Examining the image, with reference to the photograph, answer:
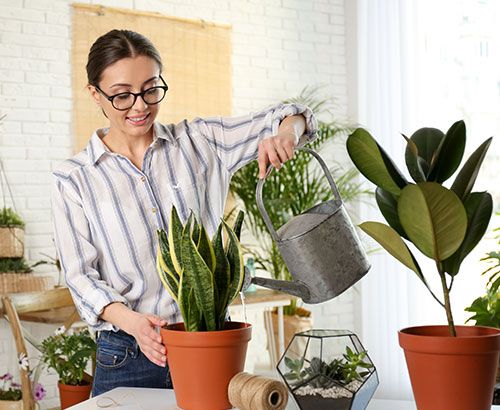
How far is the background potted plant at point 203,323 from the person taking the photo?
164 centimetres

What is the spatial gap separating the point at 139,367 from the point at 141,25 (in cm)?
389

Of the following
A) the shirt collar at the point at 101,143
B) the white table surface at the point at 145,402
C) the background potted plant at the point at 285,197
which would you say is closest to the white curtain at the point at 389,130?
the background potted plant at the point at 285,197

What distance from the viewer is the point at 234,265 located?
174 cm

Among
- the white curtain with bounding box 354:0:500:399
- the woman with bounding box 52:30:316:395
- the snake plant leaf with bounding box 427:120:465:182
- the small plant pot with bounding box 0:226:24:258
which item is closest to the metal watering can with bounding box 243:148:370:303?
the snake plant leaf with bounding box 427:120:465:182

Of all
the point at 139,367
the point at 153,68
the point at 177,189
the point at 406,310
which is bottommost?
the point at 406,310

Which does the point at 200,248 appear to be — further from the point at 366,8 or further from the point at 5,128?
the point at 366,8

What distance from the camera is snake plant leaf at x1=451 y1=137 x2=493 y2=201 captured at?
1.52 m

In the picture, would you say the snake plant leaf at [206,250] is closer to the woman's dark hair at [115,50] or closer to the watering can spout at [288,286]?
the watering can spout at [288,286]

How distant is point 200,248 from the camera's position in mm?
1711

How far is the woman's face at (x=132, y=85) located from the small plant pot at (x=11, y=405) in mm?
2519

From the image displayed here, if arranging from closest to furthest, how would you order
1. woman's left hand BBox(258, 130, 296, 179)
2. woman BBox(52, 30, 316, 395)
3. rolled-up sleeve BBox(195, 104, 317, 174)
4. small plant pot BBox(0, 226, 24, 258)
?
woman's left hand BBox(258, 130, 296, 179) → woman BBox(52, 30, 316, 395) → rolled-up sleeve BBox(195, 104, 317, 174) → small plant pot BBox(0, 226, 24, 258)

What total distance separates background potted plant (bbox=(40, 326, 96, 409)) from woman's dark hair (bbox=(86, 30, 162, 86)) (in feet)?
6.47

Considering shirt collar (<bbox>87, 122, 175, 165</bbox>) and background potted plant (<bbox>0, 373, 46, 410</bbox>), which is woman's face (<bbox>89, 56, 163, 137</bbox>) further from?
background potted plant (<bbox>0, 373, 46, 410</bbox>)

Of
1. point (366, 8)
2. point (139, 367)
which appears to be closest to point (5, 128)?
point (366, 8)
